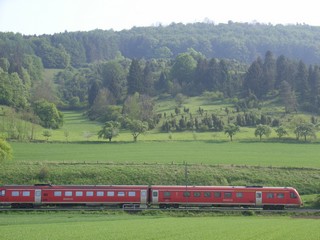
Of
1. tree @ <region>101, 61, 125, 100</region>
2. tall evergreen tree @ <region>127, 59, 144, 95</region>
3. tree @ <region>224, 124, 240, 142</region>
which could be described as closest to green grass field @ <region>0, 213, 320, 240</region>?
tree @ <region>224, 124, 240, 142</region>

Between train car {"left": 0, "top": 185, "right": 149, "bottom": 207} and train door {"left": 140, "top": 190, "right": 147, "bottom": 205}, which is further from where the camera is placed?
train door {"left": 140, "top": 190, "right": 147, "bottom": 205}

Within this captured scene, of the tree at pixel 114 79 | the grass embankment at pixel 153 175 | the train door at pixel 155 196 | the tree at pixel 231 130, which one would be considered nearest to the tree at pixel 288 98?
the tree at pixel 231 130

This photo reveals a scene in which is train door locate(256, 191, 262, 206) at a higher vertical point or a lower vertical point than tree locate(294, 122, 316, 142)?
lower

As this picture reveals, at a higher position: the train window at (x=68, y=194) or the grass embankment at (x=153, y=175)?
the grass embankment at (x=153, y=175)

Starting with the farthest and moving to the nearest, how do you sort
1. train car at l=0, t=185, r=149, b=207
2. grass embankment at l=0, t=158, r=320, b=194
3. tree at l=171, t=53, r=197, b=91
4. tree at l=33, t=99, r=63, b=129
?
1. tree at l=171, t=53, r=197, b=91
2. tree at l=33, t=99, r=63, b=129
3. grass embankment at l=0, t=158, r=320, b=194
4. train car at l=0, t=185, r=149, b=207

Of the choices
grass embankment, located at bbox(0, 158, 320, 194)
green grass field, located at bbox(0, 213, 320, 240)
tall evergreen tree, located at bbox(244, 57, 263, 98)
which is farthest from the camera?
tall evergreen tree, located at bbox(244, 57, 263, 98)

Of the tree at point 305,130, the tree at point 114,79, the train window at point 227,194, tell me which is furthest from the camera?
the tree at point 114,79

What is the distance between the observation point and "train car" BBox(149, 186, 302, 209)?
50.1 m

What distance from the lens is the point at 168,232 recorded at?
1291 inches

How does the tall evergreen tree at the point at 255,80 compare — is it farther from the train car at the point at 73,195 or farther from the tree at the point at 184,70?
the train car at the point at 73,195

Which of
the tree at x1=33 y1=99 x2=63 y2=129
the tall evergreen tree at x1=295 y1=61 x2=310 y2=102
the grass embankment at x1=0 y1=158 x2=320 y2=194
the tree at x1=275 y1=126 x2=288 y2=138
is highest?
the tall evergreen tree at x1=295 y1=61 x2=310 y2=102

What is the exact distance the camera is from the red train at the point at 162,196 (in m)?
50.1

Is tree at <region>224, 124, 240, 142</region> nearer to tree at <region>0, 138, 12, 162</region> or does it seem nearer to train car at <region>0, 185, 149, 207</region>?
tree at <region>0, 138, 12, 162</region>

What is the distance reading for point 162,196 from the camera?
50.1 meters
